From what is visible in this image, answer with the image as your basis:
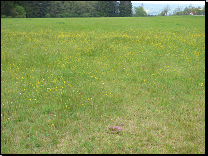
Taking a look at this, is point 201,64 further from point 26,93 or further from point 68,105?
point 26,93

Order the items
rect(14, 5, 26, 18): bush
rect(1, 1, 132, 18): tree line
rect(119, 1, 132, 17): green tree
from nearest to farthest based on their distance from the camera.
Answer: rect(14, 5, 26, 18): bush
rect(1, 1, 132, 18): tree line
rect(119, 1, 132, 17): green tree

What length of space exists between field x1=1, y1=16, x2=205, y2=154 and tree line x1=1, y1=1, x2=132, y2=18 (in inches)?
2158

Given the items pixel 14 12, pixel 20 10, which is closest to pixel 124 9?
pixel 20 10

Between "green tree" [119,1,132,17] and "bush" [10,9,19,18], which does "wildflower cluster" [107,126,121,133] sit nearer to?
"bush" [10,9,19,18]

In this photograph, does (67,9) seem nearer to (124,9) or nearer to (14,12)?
(14,12)

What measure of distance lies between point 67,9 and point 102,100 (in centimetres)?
7934

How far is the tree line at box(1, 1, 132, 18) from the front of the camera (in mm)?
61906

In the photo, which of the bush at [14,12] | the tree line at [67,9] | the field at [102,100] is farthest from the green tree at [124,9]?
the field at [102,100]

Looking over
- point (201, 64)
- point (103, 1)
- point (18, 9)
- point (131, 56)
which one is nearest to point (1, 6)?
point (18, 9)

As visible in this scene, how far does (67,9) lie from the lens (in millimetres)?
77312

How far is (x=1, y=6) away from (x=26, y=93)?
55616 millimetres

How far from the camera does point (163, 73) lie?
8656 millimetres

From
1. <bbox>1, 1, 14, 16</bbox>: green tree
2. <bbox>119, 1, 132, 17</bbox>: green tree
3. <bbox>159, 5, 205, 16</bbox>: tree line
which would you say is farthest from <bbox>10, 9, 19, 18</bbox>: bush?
<bbox>159, 5, 205, 16</bbox>: tree line

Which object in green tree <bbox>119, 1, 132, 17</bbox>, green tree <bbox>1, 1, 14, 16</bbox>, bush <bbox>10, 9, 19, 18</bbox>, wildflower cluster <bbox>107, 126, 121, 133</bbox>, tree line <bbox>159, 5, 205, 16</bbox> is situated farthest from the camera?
tree line <bbox>159, 5, 205, 16</bbox>
